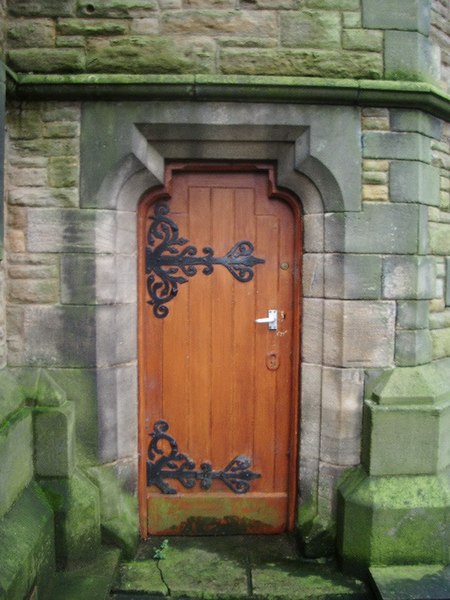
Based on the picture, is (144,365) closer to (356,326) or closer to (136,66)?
(356,326)

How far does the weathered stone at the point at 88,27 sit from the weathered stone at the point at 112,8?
4 centimetres

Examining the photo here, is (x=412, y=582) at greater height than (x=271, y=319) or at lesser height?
lesser

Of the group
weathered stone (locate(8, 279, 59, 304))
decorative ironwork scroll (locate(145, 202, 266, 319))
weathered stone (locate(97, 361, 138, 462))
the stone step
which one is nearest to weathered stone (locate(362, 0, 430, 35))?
decorative ironwork scroll (locate(145, 202, 266, 319))

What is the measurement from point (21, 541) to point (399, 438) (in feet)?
7.50

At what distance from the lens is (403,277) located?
335cm

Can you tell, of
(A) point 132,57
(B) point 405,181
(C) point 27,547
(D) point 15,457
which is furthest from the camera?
(B) point 405,181

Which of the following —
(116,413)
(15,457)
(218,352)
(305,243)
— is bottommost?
(15,457)

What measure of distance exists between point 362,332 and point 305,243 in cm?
69

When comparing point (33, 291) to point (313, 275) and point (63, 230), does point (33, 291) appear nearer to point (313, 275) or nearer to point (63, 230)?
point (63, 230)

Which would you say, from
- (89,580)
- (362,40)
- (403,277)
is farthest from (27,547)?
(362,40)

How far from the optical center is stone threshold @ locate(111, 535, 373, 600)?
3115 millimetres

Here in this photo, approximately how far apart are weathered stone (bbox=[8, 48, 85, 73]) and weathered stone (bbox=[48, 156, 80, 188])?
537 mm

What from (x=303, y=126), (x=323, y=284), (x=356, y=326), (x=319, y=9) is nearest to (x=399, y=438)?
(x=356, y=326)

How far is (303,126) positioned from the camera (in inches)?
129
